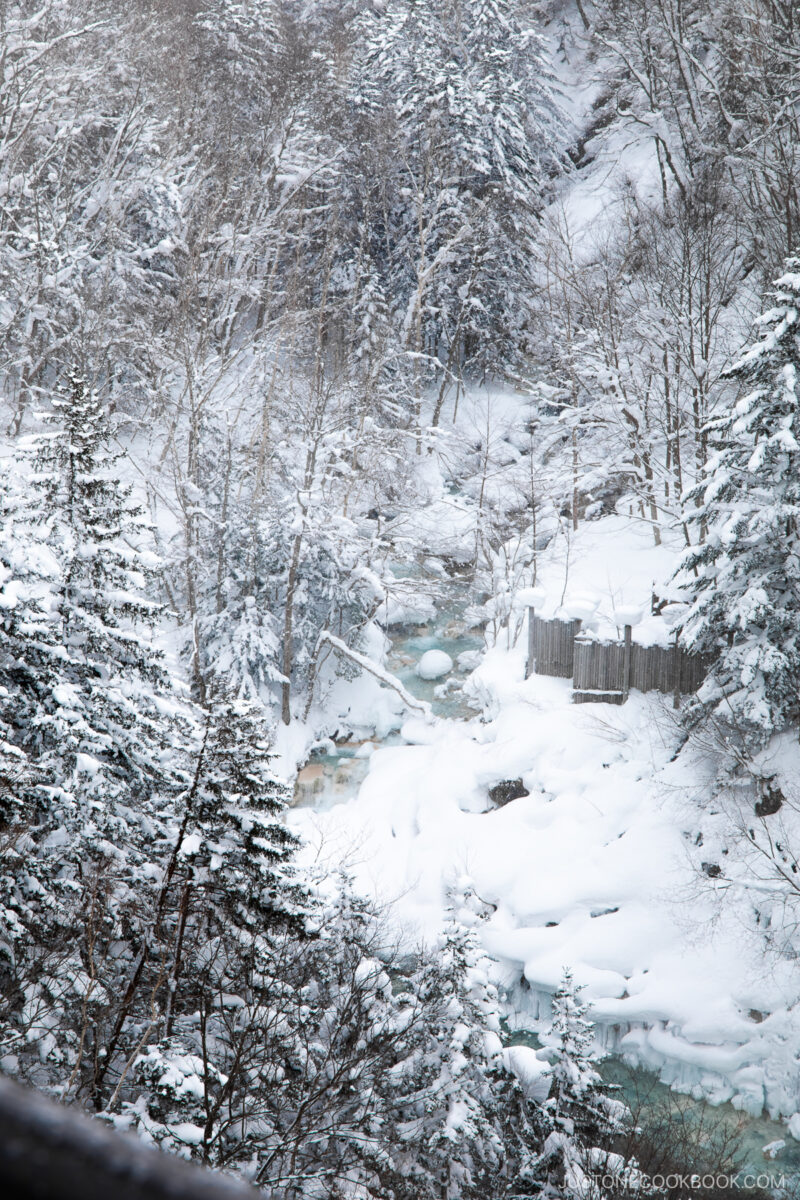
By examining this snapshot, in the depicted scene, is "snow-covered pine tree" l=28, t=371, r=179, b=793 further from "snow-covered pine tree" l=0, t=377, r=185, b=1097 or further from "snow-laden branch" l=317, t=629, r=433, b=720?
"snow-laden branch" l=317, t=629, r=433, b=720

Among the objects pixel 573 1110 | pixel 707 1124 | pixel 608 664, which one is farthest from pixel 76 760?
pixel 608 664

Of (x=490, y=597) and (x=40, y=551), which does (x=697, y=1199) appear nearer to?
(x=40, y=551)

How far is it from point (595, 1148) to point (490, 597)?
16.5 m

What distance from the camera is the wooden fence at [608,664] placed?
57.3 ft

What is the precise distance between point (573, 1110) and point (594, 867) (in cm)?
516

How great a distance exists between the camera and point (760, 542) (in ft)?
46.5

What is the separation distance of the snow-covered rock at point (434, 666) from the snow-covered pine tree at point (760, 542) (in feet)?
30.2

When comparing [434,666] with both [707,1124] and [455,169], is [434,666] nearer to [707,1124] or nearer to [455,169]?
[707,1124]

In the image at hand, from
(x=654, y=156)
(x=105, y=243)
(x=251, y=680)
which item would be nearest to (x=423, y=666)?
(x=251, y=680)

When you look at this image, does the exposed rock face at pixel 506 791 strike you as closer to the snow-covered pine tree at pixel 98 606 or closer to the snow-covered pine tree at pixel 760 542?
the snow-covered pine tree at pixel 760 542

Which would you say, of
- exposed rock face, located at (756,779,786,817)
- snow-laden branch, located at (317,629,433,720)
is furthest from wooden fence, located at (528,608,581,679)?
exposed rock face, located at (756,779,786,817)

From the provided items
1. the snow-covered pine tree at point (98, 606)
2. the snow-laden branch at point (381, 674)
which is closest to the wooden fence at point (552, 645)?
the snow-laden branch at point (381, 674)

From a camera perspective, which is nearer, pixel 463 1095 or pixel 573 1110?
pixel 463 1095

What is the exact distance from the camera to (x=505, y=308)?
35000 mm
